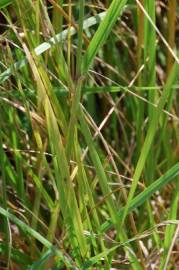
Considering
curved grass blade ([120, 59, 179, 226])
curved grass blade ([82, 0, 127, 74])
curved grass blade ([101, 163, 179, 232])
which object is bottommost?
curved grass blade ([101, 163, 179, 232])

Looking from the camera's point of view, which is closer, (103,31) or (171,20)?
(103,31)

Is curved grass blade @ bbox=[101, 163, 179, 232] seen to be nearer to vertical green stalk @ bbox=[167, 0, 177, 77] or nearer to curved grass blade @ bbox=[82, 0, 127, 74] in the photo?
curved grass blade @ bbox=[82, 0, 127, 74]

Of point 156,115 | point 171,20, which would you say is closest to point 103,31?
point 156,115

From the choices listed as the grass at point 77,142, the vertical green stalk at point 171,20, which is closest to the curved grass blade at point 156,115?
the grass at point 77,142

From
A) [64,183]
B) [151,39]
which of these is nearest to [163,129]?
[151,39]

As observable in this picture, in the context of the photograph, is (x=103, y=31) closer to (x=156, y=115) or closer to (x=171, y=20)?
(x=156, y=115)

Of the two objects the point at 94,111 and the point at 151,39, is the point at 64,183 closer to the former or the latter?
the point at 151,39

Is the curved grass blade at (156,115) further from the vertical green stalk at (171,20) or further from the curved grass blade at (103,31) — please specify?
the vertical green stalk at (171,20)

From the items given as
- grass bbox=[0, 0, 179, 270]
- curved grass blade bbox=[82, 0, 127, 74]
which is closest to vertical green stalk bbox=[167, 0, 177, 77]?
grass bbox=[0, 0, 179, 270]
